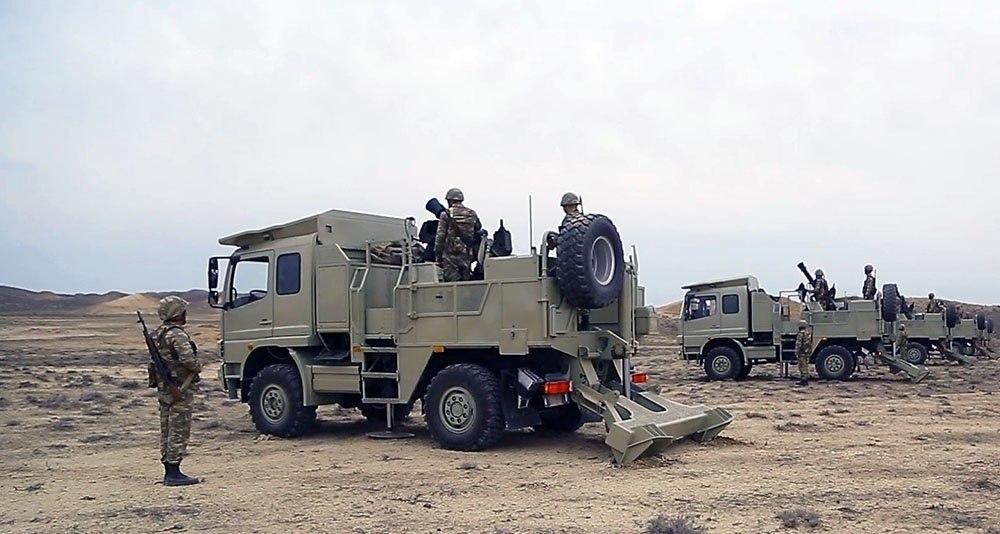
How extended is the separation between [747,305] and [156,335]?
15875mm

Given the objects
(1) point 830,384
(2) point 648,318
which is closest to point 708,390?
(1) point 830,384

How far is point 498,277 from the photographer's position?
10367 mm

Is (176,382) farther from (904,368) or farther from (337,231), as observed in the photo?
(904,368)

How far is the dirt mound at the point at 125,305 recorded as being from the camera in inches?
3242

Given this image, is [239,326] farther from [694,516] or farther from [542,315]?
[694,516]

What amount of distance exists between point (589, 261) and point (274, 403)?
4.63 metres

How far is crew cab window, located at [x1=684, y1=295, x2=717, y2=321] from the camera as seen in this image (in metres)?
22.7

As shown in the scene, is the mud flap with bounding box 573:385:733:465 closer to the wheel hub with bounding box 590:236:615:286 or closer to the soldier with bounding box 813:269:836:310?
the wheel hub with bounding box 590:236:615:286

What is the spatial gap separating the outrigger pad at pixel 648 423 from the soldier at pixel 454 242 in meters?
2.04

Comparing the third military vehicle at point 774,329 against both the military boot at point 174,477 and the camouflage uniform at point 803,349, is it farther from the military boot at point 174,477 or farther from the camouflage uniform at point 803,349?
the military boot at point 174,477

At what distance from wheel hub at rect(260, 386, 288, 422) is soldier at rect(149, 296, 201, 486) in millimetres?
3161

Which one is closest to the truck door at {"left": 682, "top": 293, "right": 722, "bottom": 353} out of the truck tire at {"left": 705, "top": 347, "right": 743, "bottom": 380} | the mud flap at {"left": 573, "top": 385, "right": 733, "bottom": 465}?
the truck tire at {"left": 705, "top": 347, "right": 743, "bottom": 380}

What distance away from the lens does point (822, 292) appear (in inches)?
899

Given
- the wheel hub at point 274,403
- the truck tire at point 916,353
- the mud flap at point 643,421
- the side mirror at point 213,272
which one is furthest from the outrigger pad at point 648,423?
the truck tire at point 916,353
